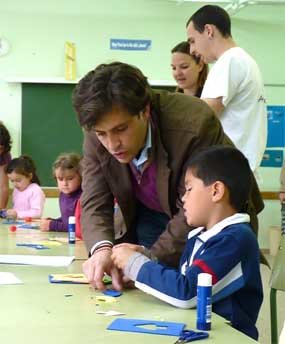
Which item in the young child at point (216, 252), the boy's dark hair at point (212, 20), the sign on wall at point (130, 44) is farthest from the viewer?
the sign on wall at point (130, 44)

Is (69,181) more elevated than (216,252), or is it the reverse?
(69,181)

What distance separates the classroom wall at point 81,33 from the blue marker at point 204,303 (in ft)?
18.1

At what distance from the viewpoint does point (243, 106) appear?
9.85 ft

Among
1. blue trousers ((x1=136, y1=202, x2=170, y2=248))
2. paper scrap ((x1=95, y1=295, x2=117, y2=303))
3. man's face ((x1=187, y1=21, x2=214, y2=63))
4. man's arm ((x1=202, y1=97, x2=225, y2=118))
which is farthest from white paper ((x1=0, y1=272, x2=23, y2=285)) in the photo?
man's face ((x1=187, y1=21, x2=214, y2=63))

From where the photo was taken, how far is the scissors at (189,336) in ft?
4.67

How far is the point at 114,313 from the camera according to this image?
1666 mm

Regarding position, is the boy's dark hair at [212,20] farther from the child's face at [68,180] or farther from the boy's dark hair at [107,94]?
the child's face at [68,180]

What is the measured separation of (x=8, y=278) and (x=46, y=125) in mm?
4941

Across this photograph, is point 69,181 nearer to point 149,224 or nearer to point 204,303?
point 149,224

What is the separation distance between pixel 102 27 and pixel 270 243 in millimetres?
3136

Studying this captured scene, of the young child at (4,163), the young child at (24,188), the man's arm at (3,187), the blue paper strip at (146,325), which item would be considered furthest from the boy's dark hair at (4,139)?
the blue paper strip at (146,325)

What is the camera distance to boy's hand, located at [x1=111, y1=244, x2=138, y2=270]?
1870 mm

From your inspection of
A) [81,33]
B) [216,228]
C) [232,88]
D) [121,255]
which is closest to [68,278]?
[121,255]

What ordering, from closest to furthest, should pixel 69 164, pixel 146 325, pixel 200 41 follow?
1. pixel 146 325
2. pixel 200 41
3. pixel 69 164
